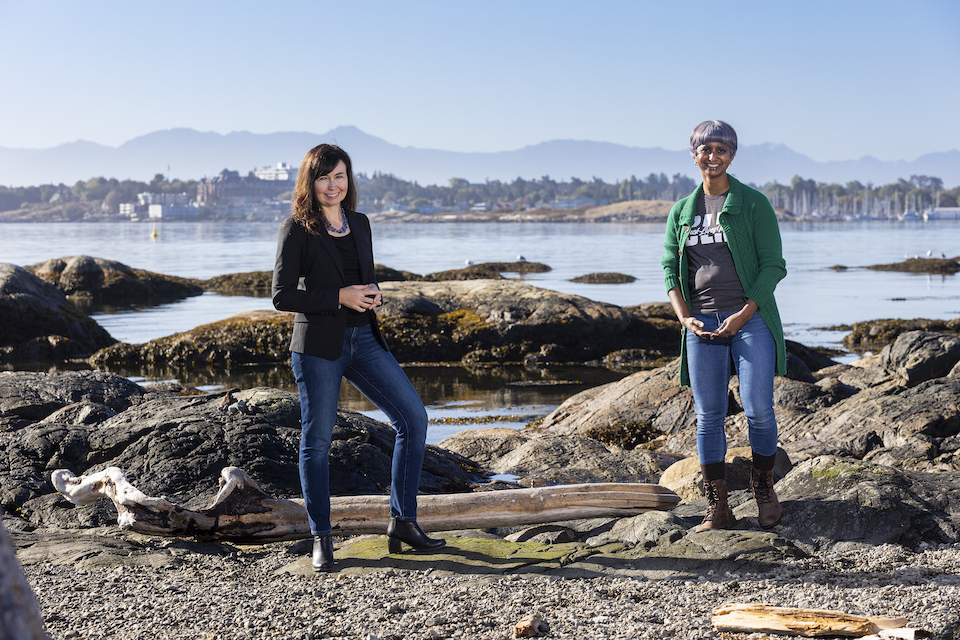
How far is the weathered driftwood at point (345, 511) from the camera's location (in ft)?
20.2

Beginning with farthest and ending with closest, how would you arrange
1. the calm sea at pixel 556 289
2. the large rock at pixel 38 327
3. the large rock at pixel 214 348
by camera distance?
the large rock at pixel 38 327 < the large rock at pixel 214 348 < the calm sea at pixel 556 289

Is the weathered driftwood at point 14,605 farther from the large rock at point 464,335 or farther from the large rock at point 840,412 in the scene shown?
the large rock at point 464,335

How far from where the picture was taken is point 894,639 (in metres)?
3.93

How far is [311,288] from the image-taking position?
5.17 metres

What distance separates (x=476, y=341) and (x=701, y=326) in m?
14.2

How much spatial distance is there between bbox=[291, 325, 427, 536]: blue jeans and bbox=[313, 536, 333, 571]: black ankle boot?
5 centimetres

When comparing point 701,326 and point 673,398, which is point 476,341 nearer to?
point 673,398

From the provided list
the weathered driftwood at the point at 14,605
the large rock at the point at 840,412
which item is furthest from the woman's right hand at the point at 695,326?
the large rock at the point at 840,412

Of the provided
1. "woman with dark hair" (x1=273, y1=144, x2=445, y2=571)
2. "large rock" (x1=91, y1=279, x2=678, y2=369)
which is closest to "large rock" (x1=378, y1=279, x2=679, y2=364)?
"large rock" (x1=91, y1=279, x2=678, y2=369)

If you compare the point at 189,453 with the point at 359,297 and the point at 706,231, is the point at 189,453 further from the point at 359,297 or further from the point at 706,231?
the point at 706,231

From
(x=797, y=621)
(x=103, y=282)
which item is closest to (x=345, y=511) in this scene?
(x=797, y=621)

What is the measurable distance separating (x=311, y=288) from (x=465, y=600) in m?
1.90

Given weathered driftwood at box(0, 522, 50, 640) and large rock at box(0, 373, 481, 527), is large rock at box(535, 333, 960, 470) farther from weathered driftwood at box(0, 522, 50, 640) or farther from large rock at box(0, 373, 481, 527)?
weathered driftwood at box(0, 522, 50, 640)

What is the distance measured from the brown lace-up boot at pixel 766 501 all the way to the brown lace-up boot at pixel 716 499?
19 centimetres
